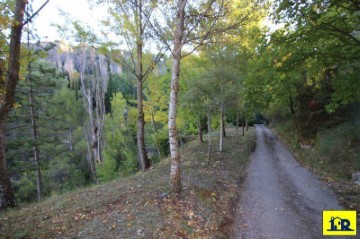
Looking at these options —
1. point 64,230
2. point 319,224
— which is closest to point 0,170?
point 64,230

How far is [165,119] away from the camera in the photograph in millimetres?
A: 17203

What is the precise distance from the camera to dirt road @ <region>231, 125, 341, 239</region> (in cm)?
514

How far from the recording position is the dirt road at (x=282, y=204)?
16.9ft

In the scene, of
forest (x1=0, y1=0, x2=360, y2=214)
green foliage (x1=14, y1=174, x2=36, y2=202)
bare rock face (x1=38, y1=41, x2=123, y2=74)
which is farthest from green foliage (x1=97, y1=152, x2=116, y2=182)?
bare rock face (x1=38, y1=41, x2=123, y2=74)

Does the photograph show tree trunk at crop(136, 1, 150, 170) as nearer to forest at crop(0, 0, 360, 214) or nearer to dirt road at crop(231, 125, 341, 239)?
forest at crop(0, 0, 360, 214)

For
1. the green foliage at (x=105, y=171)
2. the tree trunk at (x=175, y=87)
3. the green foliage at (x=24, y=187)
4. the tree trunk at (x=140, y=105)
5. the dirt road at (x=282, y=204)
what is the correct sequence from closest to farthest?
the dirt road at (x=282, y=204) → the tree trunk at (x=175, y=87) → the tree trunk at (x=140, y=105) → the green foliage at (x=24, y=187) → the green foliage at (x=105, y=171)

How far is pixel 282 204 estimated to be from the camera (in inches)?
262

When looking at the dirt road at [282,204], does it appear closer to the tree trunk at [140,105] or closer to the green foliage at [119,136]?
the tree trunk at [140,105]

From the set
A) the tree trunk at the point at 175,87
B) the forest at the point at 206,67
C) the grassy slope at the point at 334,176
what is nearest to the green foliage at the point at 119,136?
the forest at the point at 206,67

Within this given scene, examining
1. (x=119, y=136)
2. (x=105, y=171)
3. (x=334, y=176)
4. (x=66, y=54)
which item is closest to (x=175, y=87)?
(x=334, y=176)

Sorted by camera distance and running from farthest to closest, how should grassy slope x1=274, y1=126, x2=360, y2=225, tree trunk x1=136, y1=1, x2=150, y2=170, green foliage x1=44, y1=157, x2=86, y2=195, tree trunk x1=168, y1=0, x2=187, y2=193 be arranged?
1. green foliage x1=44, y1=157, x2=86, y2=195
2. tree trunk x1=136, y1=1, x2=150, y2=170
3. grassy slope x1=274, y1=126, x2=360, y2=225
4. tree trunk x1=168, y1=0, x2=187, y2=193

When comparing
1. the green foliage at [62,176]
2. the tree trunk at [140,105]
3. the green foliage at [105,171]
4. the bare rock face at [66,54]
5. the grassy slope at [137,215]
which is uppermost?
the bare rock face at [66,54]

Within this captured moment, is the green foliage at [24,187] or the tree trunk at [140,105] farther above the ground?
the tree trunk at [140,105]

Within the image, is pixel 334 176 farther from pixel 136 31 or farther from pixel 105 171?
pixel 105 171
